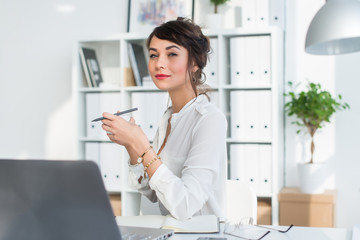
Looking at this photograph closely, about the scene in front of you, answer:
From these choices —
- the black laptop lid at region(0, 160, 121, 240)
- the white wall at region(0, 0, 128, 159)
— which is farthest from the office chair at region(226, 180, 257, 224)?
the white wall at region(0, 0, 128, 159)

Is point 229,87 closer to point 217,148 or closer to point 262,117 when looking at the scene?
point 262,117

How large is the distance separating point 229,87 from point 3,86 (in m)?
2.05

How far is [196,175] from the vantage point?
1460 mm

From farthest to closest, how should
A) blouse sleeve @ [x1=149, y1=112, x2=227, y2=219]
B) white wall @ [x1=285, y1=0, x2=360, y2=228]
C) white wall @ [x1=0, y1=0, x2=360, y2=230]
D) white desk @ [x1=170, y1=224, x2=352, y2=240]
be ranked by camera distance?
white wall @ [x1=0, y1=0, x2=360, y2=230]
white wall @ [x1=285, y1=0, x2=360, y2=228]
blouse sleeve @ [x1=149, y1=112, x2=227, y2=219]
white desk @ [x1=170, y1=224, x2=352, y2=240]

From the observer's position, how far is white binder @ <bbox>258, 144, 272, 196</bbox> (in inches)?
125

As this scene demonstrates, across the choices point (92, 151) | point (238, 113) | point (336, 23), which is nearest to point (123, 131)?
point (336, 23)

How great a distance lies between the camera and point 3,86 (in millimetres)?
4184

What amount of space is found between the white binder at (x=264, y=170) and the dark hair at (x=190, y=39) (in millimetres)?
1542

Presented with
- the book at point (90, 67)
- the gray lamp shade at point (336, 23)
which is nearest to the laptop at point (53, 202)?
the gray lamp shade at point (336, 23)

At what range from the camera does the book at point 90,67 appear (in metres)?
3.57

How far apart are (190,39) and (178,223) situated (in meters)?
0.64

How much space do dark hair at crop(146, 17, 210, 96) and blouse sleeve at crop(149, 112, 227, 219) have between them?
0.20 metres

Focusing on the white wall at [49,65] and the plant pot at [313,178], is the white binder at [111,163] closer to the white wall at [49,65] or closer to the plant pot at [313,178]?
the white wall at [49,65]

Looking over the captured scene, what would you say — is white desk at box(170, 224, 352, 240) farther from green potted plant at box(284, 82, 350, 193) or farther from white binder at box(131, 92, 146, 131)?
white binder at box(131, 92, 146, 131)
